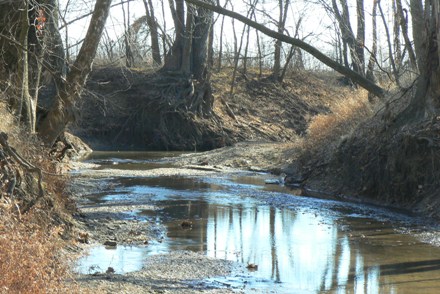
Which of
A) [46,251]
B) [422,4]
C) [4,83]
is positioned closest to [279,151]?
[422,4]

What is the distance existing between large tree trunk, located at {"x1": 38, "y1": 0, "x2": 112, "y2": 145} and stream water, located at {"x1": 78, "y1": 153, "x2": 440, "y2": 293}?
2206 millimetres

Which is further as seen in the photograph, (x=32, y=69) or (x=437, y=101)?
(x=437, y=101)

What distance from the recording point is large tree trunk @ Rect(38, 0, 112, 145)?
13562mm

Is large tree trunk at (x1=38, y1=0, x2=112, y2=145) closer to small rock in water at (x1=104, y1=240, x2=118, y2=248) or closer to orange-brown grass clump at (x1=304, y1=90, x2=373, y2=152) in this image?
small rock in water at (x1=104, y1=240, x2=118, y2=248)

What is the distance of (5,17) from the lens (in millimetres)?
12227

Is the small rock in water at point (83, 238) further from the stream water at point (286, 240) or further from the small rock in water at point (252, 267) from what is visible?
the small rock in water at point (252, 267)

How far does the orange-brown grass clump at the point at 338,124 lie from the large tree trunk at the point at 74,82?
967 cm

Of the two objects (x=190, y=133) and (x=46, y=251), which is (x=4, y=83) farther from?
(x=190, y=133)

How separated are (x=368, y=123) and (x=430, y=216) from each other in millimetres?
5369

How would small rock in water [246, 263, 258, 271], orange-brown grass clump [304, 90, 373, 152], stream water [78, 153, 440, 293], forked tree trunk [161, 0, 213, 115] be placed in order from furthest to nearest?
1. forked tree trunk [161, 0, 213, 115]
2. orange-brown grass clump [304, 90, 373, 152]
3. small rock in water [246, 263, 258, 271]
4. stream water [78, 153, 440, 293]

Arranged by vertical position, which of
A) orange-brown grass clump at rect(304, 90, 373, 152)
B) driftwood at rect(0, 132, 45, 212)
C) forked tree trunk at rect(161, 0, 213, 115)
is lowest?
driftwood at rect(0, 132, 45, 212)

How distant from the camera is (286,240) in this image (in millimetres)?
12477

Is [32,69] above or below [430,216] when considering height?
above

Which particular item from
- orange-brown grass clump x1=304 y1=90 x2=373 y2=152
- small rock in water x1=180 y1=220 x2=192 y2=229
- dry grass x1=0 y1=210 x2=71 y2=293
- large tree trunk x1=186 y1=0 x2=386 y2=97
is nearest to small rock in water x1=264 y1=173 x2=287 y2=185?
orange-brown grass clump x1=304 y1=90 x2=373 y2=152
